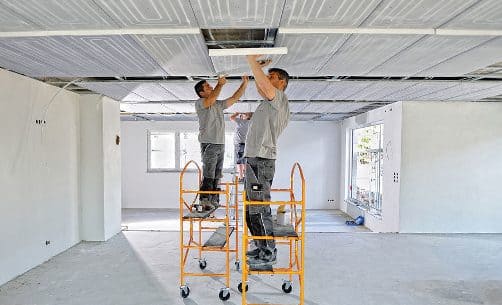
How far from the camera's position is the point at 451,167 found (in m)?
5.93

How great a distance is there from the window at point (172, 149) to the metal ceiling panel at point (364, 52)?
653cm

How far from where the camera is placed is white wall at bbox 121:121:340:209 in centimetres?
973

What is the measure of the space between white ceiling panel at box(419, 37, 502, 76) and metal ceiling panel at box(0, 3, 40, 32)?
10.7 ft

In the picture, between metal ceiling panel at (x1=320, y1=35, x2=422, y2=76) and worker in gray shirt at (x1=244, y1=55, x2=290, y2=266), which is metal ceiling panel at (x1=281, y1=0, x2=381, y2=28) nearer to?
metal ceiling panel at (x1=320, y1=35, x2=422, y2=76)

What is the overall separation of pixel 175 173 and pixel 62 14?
786 centimetres

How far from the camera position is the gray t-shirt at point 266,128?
2.60m

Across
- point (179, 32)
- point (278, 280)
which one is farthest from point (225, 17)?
point (278, 280)

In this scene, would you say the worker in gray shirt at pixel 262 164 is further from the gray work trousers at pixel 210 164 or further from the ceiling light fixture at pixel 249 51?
the gray work trousers at pixel 210 164

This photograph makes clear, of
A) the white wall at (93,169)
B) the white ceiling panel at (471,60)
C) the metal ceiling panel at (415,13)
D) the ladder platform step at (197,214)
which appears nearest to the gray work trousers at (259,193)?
the ladder platform step at (197,214)

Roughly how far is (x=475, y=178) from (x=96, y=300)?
6.03 metres

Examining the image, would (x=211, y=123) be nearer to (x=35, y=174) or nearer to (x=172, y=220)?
(x=35, y=174)

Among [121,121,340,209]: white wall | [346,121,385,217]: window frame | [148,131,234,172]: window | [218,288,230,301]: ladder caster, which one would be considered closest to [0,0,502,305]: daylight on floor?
[218,288,230,301]: ladder caster

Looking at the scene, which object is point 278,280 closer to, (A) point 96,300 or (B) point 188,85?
(A) point 96,300

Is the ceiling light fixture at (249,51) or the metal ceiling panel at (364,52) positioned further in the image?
the metal ceiling panel at (364,52)
